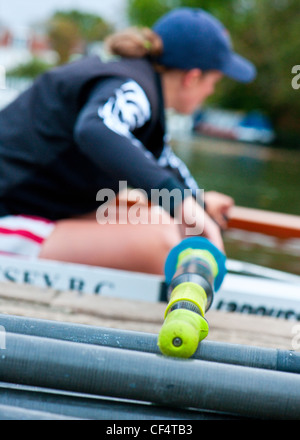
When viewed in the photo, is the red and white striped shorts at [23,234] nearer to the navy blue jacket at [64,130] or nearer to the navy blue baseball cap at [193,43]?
the navy blue jacket at [64,130]

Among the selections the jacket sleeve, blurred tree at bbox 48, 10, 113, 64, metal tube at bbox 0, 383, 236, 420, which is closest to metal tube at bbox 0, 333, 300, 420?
metal tube at bbox 0, 383, 236, 420

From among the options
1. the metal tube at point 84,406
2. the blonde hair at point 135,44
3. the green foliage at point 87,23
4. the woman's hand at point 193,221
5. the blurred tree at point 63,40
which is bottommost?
the metal tube at point 84,406

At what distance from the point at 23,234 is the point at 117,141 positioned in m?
0.52

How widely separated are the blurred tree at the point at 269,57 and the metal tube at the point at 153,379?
2022 cm

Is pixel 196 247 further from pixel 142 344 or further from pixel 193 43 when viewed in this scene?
pixel 193 43

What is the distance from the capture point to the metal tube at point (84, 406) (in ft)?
2.45

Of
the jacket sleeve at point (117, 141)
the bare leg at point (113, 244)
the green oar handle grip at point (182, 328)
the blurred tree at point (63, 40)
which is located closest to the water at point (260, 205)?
the bare leg at point (113, 244)

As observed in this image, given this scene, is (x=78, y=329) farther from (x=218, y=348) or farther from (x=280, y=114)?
(x=280, y=114)

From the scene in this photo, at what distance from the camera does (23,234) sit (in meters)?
1.75

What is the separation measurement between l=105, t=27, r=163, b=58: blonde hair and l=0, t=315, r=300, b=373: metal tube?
120 centimetres

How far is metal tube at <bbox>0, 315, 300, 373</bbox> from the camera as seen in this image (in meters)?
0.80

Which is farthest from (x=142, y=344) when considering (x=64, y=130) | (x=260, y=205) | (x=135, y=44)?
(x=260, y=205)

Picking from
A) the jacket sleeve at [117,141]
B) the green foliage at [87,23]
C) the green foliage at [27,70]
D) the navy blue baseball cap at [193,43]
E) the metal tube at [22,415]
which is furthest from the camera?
the green foliage at [87,23]

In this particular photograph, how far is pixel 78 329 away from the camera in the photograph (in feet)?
2.72
